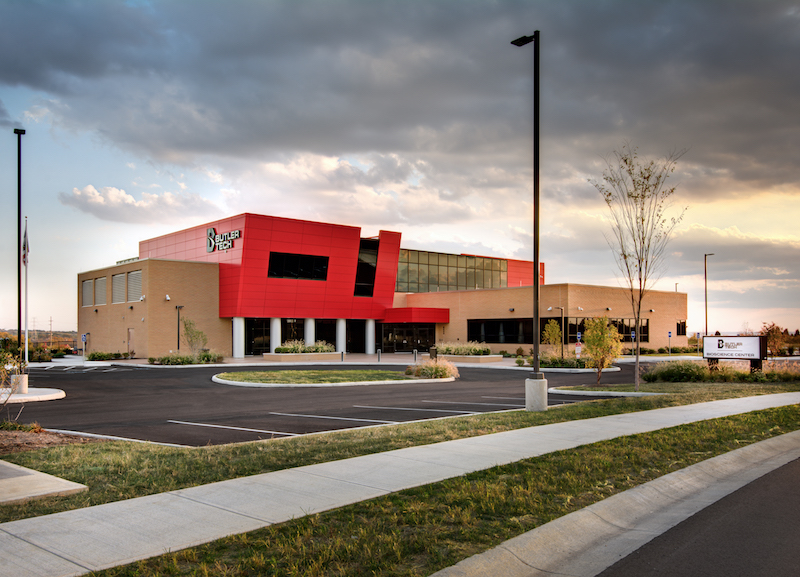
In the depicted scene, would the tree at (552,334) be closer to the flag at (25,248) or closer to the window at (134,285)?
the window at (134,285)

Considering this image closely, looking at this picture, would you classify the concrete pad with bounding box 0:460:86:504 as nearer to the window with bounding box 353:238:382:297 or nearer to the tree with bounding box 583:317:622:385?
the tree with bounding box 583:317:622:385

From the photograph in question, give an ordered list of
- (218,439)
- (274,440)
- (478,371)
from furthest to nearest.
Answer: (478,371) → (218,439) → (274,440)

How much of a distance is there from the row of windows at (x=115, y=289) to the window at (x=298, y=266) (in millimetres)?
10132

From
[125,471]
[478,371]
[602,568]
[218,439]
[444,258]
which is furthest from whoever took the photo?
[444,258]

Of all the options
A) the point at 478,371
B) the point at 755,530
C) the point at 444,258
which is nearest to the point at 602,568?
the point at 755,530

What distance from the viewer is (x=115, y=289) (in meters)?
49.6

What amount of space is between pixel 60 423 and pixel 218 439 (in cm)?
493

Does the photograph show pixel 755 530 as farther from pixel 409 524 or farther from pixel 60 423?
pixel 60 423

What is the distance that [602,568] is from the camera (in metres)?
5.02

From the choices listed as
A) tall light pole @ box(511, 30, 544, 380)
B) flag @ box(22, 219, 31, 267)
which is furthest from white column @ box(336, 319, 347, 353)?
tall light pole @ box(511, 30, 544, 380)

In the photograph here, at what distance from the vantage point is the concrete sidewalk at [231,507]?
16.1 feet

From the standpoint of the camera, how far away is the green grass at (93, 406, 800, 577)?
183 inches

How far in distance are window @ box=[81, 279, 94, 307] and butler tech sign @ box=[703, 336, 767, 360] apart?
49.7m

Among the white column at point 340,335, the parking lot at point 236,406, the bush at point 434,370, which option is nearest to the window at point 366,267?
the white column at point 340,335
